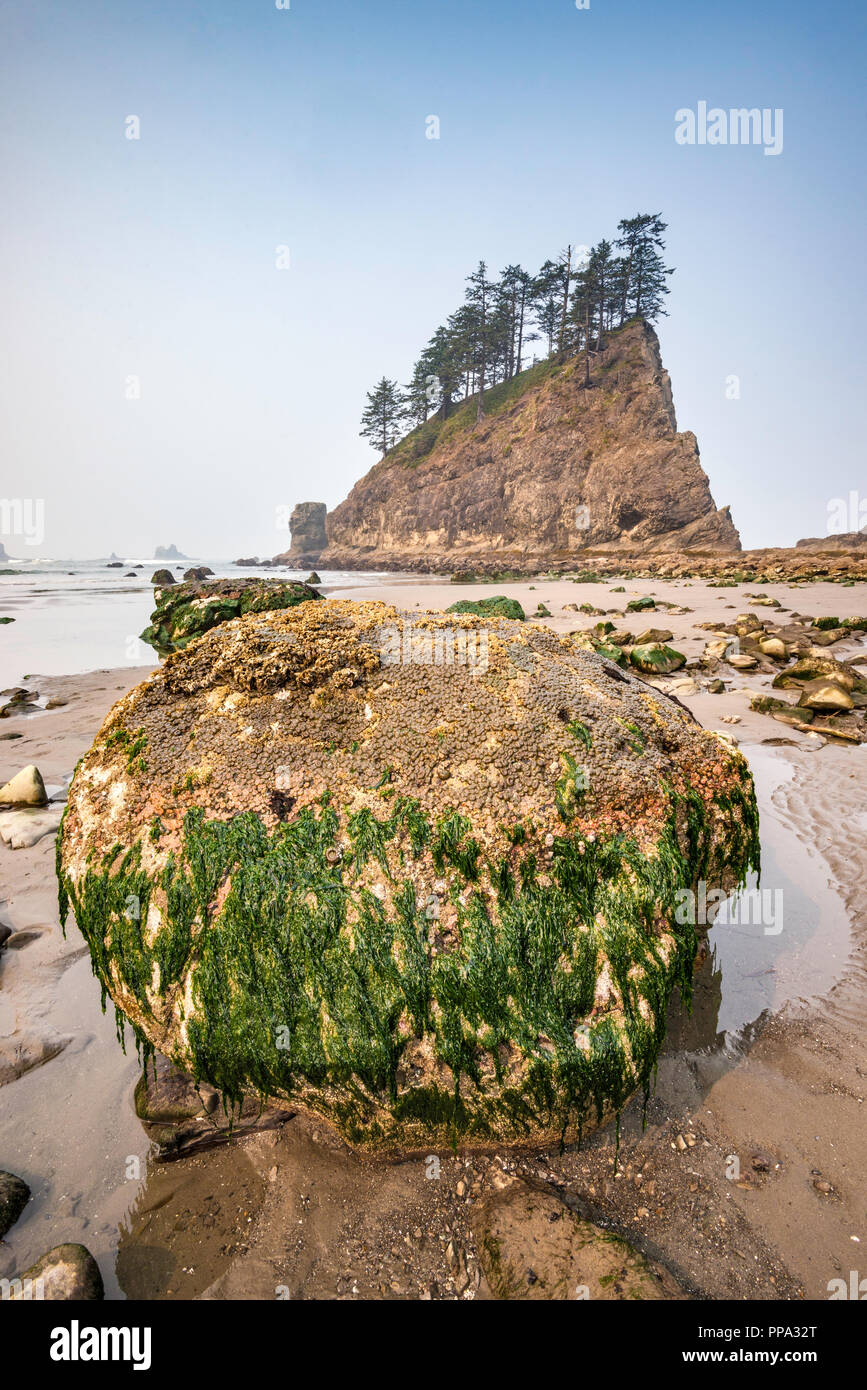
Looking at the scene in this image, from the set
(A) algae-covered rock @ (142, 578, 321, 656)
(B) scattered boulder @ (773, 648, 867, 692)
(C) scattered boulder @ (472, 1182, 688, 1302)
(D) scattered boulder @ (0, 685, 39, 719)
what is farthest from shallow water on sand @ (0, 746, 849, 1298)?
(D) scattered boulder @ (0, 685, 39, 719)

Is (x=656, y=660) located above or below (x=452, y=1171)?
above

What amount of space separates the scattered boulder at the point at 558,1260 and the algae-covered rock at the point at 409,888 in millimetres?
304

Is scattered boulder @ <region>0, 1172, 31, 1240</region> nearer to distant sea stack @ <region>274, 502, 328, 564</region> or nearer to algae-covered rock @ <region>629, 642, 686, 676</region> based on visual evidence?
algae-covered rock @ <region>629, 642, 686, 676</region>

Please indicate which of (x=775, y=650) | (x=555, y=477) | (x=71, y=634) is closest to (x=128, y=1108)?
(x=775, y=650)

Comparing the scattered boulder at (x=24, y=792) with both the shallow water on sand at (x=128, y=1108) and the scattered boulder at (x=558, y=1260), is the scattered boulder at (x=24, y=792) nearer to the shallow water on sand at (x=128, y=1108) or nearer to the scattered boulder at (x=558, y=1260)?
the shallow water on sand at (x=128, y=1108)

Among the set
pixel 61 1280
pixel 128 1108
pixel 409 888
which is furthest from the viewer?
pixel 128 1108

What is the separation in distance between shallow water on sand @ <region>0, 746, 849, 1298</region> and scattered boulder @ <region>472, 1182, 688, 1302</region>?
38.9 inches

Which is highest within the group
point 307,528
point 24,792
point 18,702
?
point 307,528

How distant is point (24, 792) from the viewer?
5.43m

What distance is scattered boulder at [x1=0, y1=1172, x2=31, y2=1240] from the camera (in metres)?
2.17

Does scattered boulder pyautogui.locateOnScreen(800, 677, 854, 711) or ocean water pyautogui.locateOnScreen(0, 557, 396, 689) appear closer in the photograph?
scattered boulder pyautogui.locateOnScreen(800, 677, 854, 711)

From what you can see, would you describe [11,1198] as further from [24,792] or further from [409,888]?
[24,792]

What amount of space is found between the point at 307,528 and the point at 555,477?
49542mm

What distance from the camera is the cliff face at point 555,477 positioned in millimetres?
45781
